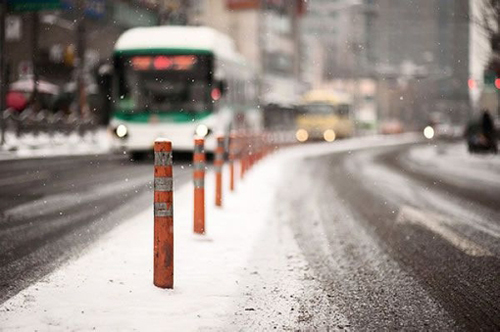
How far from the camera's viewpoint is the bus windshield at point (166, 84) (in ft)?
76.0

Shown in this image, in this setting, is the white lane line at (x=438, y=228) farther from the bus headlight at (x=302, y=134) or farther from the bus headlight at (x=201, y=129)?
the bus headlight at (x=302, y=134)

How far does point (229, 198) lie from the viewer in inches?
529

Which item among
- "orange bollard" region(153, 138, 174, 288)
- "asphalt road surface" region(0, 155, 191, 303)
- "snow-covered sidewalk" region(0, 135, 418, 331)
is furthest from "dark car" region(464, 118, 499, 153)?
"orange bollard" region(153, 138, 174, 288)

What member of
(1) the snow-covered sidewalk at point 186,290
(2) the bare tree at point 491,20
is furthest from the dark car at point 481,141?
(1) the snow-covered sidewalk at point 186,290

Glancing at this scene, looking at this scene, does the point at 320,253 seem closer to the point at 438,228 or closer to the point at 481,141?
the point at 438,228

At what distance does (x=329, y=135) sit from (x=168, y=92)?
34.3 metres

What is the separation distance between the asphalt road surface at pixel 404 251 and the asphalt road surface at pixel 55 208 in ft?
7.23

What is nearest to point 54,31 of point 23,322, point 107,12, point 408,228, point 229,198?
point 107,12

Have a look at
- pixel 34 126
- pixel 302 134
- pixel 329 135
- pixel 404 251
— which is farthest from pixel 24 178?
pixel 329 135

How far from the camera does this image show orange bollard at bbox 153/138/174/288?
5895 mm

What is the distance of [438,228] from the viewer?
32.2 feet

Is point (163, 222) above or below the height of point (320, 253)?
above

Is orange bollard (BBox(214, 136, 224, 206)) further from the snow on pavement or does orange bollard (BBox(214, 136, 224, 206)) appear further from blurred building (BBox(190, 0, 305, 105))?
blurred building (BBox(190, 0, 305, 105))

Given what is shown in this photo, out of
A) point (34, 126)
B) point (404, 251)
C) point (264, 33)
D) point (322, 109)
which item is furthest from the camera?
point (264, 33)
